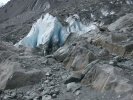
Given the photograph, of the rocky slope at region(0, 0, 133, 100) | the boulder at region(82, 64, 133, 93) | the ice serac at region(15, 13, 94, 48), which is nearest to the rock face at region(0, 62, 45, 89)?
the rocky slope at region(0, 0, 133, 100)

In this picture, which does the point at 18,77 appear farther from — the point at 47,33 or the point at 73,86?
the point at 47,33

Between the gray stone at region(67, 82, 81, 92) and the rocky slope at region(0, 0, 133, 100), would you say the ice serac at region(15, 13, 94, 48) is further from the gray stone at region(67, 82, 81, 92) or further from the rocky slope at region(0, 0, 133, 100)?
the gray stone at region(67, 82, 81, 92)

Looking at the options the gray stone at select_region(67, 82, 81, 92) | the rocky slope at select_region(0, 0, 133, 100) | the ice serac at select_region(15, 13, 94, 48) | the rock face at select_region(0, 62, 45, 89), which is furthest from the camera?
the ice serac at select_region(15, 13, 94, 48)

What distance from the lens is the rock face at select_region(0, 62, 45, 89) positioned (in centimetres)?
895

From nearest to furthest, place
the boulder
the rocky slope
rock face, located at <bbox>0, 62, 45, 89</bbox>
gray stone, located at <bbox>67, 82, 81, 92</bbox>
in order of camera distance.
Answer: the boulder → the rocky slope → gray stone, located at <bbox>67, 82, 81, 92</bbox> → rock face, located at <bbox>0, 62, 45, 89</bbox>

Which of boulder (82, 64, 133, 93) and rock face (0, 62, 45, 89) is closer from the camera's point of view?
boulder (82, 64, 133, 93)

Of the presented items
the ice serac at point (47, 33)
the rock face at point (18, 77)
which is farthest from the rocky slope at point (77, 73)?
the ice serac at point (47, 33)

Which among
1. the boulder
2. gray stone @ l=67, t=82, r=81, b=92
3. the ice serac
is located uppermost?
the ice serac

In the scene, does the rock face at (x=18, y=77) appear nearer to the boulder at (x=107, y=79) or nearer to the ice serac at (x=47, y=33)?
the boulder at (x=107, y=79)

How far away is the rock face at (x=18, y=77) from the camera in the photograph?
8.95m

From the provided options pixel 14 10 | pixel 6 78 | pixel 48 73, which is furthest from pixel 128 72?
pixel 14 10

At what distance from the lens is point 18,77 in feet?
29.6

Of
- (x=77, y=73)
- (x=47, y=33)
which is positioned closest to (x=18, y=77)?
(x=77, y=73)

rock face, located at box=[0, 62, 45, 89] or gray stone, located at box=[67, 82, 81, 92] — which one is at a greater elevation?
rock face, located at box=[0, 62, 45, 89]
